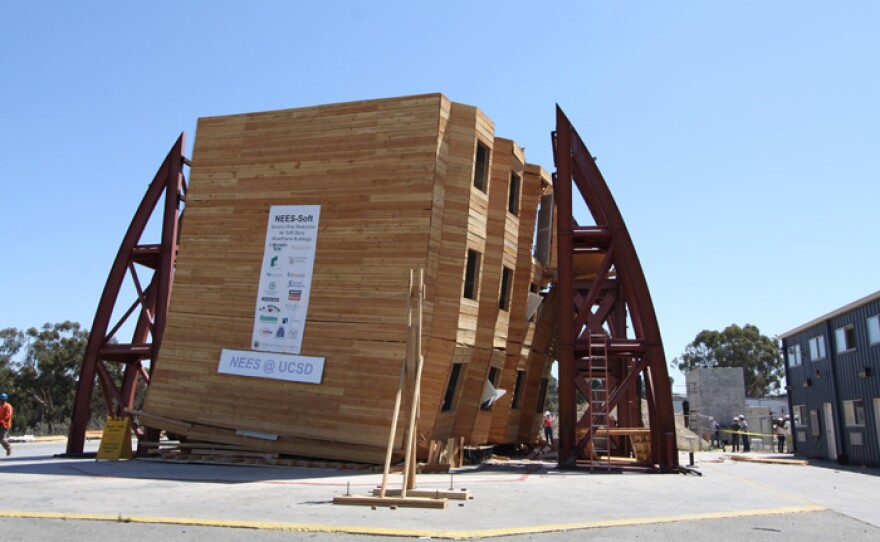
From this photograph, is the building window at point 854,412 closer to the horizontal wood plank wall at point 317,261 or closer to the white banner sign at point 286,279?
the horizontal wood plank wall at point 317,261

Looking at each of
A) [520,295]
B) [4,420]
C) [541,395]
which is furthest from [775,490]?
[4,420]

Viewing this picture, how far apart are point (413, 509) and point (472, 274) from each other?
1092 centimetres

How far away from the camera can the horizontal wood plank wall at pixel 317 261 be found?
1755cm

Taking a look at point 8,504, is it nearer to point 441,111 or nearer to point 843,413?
point 441,111

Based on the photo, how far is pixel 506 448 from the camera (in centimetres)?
2545

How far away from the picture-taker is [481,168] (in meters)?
20.1

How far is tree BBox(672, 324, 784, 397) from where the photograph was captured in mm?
87688

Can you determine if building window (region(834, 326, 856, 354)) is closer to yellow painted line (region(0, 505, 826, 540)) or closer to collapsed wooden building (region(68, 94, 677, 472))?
collapsed wooden building (region(68, 94, 677, 472))

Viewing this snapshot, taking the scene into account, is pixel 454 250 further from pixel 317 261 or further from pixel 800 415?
pixel 800 415

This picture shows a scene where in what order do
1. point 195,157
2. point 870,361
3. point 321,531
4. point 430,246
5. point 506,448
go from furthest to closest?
1. point 506,448
2. point 870,361
3. point 195,157
4. point 430,246
5. point 321,531

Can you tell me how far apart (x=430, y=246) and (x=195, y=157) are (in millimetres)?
8697

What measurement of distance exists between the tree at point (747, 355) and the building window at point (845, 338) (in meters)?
63.4

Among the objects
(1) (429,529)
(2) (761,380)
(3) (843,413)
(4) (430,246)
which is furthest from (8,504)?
(2) (761,380)

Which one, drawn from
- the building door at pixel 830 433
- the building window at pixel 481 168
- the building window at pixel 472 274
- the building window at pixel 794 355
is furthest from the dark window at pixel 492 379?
the building window at pixel 794 355
